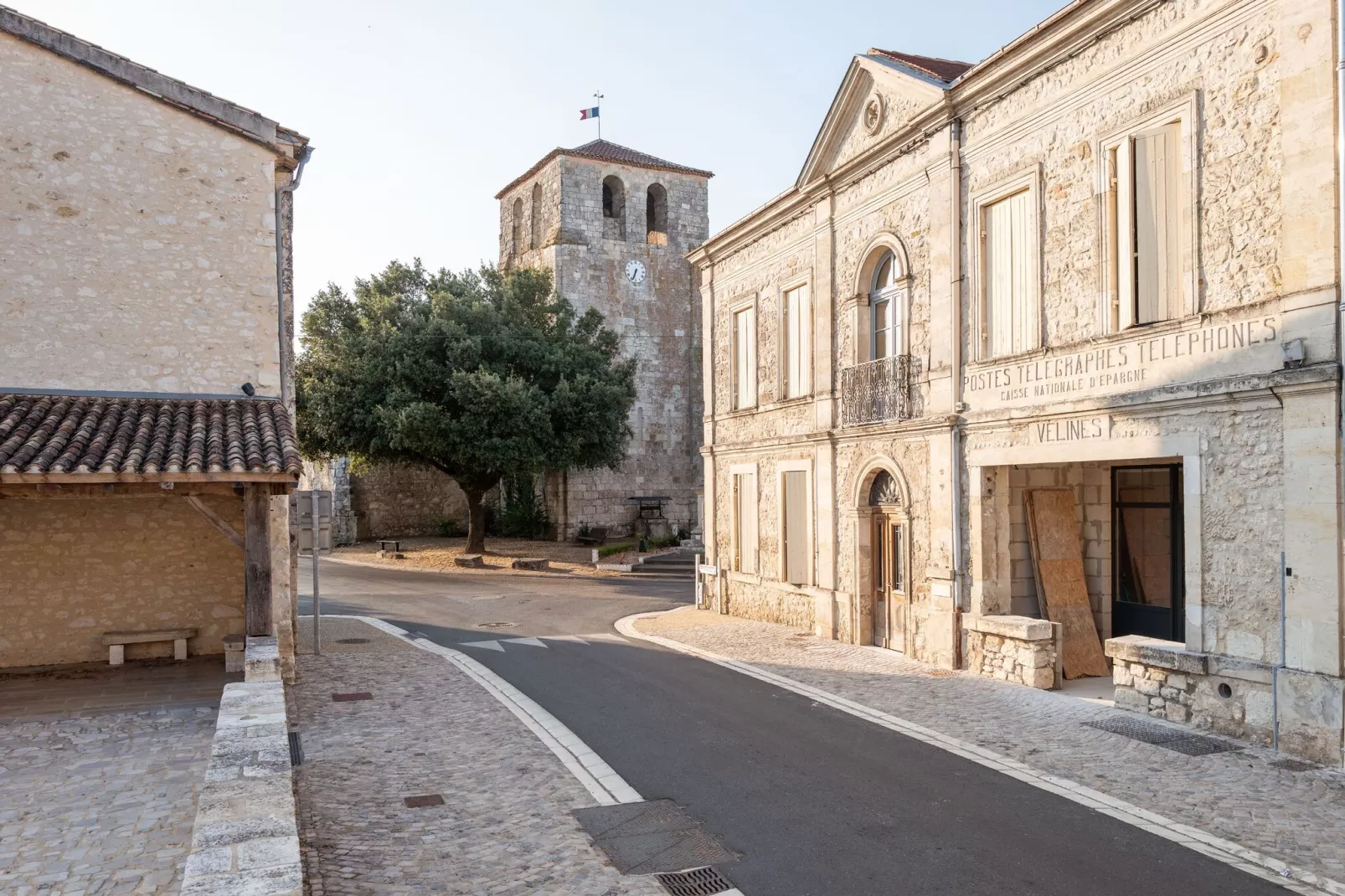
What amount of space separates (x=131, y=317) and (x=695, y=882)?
982cm

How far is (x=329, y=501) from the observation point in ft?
45.7

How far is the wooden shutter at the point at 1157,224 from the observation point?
31.2ft

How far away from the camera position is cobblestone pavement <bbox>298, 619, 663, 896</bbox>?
5.91 meters

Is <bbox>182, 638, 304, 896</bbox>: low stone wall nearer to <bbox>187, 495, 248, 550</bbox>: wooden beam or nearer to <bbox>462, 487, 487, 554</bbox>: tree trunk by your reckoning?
<bbox>187, 495, 248, 550</bbox>: wooden beam

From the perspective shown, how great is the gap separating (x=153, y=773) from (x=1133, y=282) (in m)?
10.3

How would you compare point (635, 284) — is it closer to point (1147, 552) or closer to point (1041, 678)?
point (1147, 552)

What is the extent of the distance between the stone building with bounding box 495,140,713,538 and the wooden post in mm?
25377

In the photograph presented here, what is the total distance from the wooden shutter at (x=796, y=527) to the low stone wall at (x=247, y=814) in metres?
10.3

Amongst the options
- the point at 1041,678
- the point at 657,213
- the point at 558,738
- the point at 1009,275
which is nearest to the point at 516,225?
the point at 657,213

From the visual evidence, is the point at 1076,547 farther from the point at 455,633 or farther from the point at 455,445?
the point at 455,445

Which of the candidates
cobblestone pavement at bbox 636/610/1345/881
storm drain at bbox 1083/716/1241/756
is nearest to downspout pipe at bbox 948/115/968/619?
cobblestone pavement at bbox 636/610/1345/881

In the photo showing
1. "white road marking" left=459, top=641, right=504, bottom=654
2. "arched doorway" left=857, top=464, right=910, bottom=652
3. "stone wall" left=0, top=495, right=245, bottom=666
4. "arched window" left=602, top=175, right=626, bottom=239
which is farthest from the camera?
"arched window" left=602, top=175, right=626, bottom=239

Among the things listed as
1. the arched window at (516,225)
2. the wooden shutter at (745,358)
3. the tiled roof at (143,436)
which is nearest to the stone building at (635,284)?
the arched window at (516,225)

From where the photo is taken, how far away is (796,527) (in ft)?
55.4
